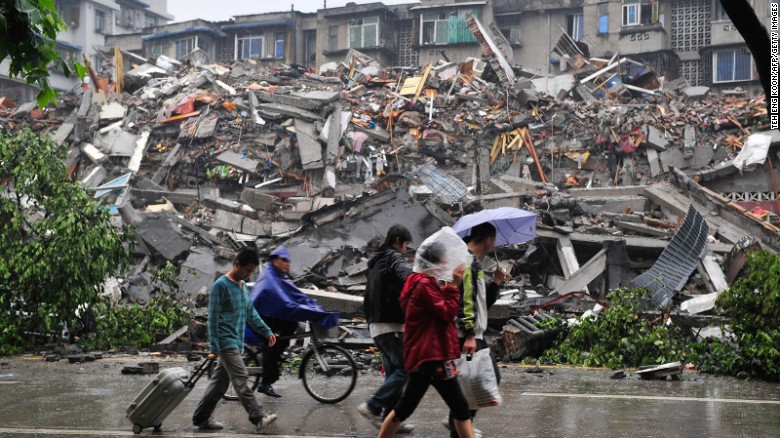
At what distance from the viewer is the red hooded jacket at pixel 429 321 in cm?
514

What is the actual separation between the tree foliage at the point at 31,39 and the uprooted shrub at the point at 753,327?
311 inches

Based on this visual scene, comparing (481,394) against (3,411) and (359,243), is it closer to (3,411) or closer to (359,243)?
(3,411)

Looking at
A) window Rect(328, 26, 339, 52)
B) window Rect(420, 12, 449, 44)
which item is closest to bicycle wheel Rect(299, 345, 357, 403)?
window Rect(420, 12, 449, 44)

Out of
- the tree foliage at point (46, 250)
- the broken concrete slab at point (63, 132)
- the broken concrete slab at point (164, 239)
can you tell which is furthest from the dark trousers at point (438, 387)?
the broken concrete slab at point (63, 132)

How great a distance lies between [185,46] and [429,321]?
46.7 meters

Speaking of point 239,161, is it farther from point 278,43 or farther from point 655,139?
point 278,43

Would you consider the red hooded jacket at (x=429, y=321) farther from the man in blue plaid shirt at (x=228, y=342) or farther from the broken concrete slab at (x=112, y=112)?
the broken concrete slab at (x=112, y=112)

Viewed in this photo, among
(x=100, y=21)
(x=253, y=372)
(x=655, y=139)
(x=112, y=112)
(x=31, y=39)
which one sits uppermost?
(x=100, y=21)

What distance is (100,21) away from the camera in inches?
2302

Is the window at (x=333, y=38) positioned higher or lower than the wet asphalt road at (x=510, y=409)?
higher

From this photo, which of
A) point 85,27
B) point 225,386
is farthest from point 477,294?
point 85,27

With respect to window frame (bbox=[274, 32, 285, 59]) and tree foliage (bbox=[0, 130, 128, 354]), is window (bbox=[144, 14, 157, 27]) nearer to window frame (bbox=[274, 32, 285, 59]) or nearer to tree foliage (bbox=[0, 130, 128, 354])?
window frame (bbox=[274, 32, 285, 59])

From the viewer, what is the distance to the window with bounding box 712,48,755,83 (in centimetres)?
3806

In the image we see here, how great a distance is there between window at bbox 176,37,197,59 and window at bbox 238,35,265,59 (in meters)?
2.62
